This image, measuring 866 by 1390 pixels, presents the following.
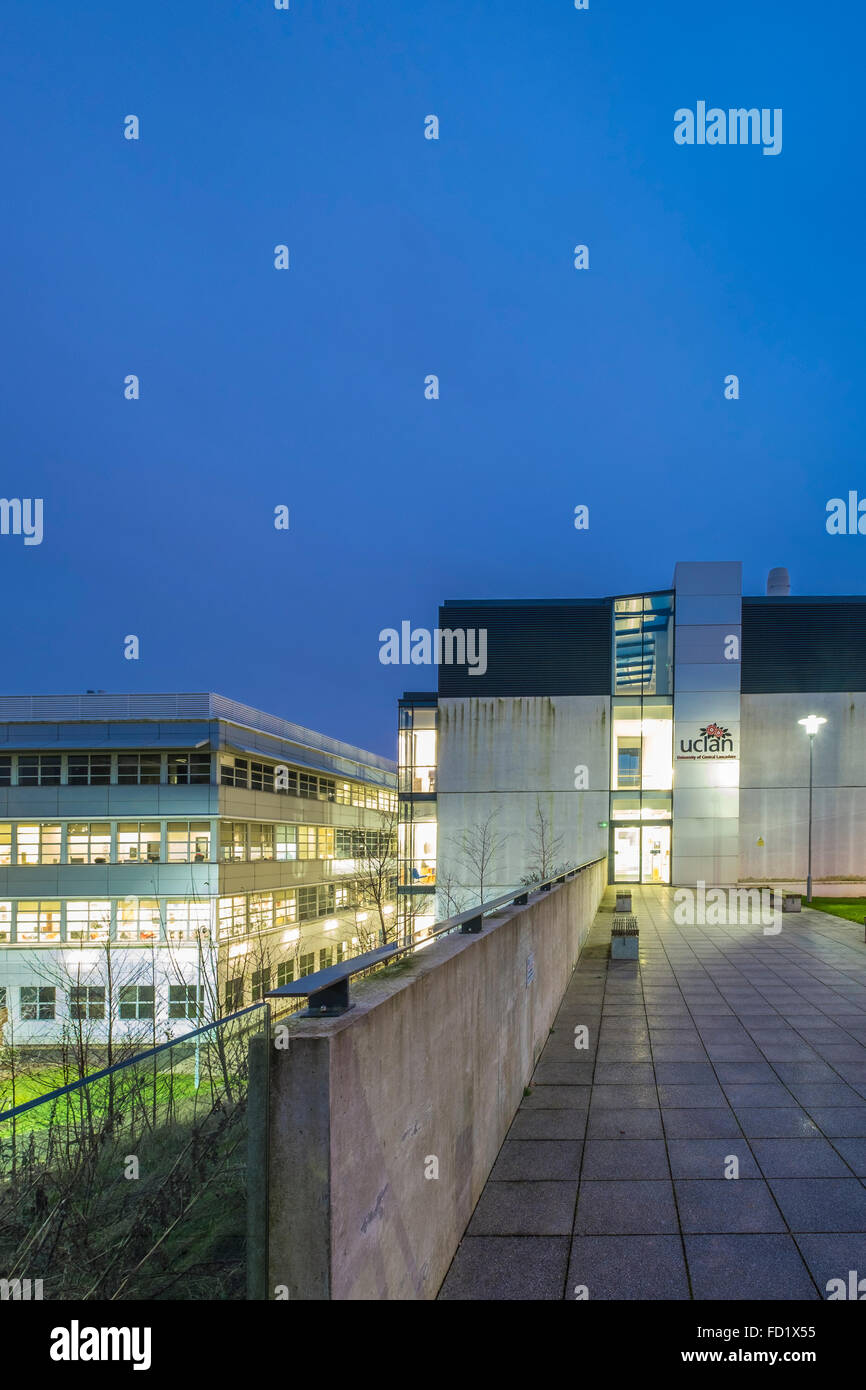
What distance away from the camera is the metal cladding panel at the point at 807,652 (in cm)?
3269

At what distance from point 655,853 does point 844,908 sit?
1043cm

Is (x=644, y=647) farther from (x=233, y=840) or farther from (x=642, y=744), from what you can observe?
(x=233, y=840)

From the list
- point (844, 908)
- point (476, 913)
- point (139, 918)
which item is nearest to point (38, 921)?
point (139, 918)

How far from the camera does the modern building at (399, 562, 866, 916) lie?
1267 inches

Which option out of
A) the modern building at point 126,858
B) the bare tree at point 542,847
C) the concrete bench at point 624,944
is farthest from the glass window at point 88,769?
the concrete bench at point 624,944

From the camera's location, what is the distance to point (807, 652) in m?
32.8

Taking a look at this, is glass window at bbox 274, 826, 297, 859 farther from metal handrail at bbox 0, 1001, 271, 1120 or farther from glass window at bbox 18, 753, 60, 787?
metal handrail at bbox 0, 1001, 271, 1120

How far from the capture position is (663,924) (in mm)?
18734

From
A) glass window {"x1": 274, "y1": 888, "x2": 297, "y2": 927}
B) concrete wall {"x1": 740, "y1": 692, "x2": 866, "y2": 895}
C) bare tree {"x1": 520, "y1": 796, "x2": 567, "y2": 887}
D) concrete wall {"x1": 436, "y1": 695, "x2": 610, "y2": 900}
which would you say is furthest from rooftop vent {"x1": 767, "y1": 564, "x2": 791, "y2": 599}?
glass window {"x1": 274, "y1": 888, "x2": 297, "y2": 927}

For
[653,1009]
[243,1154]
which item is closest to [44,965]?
[653,1009]

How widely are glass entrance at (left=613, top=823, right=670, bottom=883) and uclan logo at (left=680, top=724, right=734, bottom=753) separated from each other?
3781 mm
